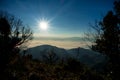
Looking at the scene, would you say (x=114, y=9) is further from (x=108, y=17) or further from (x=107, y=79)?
(x=107, y=79)

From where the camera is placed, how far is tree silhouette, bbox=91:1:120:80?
22.1 meters

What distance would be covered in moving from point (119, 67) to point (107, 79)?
2.56 m

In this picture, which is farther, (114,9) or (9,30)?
(9,30)

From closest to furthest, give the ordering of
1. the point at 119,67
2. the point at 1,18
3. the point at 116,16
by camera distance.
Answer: the point at 119,67 < the point at 116,16 < the point at 1,18

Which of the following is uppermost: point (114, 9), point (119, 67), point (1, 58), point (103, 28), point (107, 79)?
point (114, 9)

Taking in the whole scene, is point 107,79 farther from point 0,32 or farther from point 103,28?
point 0,32

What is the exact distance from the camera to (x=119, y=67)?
21.8 meters

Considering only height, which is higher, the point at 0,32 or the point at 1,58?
the point at 0,32

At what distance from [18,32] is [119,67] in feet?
52.3

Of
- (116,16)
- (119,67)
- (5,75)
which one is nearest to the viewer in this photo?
(5,75)

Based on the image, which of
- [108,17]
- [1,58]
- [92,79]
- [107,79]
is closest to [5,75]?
[1,58]

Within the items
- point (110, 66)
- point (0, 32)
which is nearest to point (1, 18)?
point (0, 32)

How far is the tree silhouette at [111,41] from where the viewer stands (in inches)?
871

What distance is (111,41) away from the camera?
22469 mm
